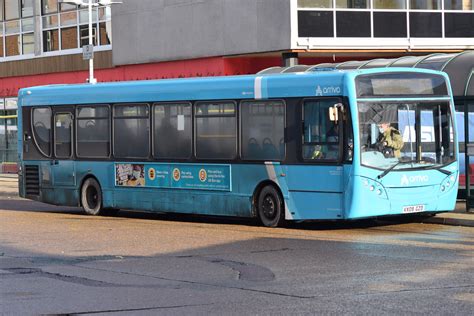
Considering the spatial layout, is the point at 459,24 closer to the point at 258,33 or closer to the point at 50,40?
the point at 258,33

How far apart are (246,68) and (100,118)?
1401 centimetres

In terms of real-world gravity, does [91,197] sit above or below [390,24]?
below

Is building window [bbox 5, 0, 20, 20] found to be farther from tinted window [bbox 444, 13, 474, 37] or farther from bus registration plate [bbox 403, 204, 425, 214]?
bus registration plate [bbox 403, 204, 425, 214]

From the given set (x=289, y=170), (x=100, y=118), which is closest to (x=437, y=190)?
(x=289, y=170)

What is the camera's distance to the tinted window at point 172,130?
1961cm

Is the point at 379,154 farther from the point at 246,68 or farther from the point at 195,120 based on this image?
the point at 246,68

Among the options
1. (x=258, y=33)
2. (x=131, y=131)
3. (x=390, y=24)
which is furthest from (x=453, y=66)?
(x=390, y=24)

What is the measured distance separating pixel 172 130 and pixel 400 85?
4.88 meters

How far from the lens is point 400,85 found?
17.5 m

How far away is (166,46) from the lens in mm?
36375

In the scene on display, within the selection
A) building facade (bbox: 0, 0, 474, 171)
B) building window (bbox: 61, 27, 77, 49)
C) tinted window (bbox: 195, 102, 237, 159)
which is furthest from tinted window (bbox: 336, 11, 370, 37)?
tinted window (bbox: 195, 102, 237, 159)

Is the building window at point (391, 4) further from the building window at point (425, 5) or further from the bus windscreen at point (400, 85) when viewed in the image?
the bus windscreen at point (400, 85)

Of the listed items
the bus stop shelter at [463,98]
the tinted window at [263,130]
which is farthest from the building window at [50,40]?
the tinted window at [263,130]

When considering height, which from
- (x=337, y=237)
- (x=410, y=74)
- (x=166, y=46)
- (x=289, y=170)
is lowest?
(x=337, y=237)
